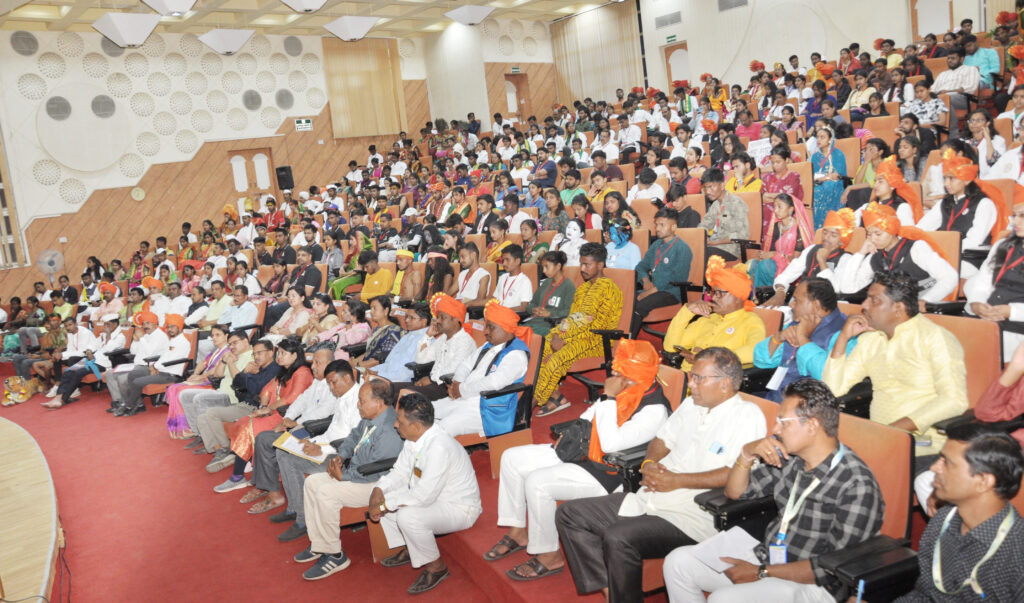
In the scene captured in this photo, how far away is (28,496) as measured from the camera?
4418 mm

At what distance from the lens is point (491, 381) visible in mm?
3828

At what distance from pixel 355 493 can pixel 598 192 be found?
4.61m

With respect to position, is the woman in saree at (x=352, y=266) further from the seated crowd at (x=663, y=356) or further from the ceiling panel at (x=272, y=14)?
the ceiling panel at (x=272, y=14)

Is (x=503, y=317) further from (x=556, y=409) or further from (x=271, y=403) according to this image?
(x=271, y=403)

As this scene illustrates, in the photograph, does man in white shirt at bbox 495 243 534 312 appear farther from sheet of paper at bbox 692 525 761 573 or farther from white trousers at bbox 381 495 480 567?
sheet of paper at bbox 692 525 761 573

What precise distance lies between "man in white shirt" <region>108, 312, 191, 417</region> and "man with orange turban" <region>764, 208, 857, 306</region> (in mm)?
5077

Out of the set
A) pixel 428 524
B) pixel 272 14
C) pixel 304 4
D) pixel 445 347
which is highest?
pixel 272 14

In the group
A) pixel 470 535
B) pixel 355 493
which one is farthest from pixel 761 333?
pixel 355 493

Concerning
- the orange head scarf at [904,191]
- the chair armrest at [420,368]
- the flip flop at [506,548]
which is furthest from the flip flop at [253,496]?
the orange head scarf at [904,191]

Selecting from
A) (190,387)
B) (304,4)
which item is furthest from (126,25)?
(190,387)

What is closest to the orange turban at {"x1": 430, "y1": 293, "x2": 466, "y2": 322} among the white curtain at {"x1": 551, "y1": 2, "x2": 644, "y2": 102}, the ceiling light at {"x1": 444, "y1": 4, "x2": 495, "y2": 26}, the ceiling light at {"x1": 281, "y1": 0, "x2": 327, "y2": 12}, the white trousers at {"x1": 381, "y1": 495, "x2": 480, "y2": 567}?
the white trousers at {"x1": 381, "y1": 495, "x2": 480, "y2": 567}

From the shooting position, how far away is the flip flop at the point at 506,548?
3.03 meters

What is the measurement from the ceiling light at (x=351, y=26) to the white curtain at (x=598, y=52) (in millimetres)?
6409

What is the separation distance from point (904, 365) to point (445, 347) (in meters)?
2.65
